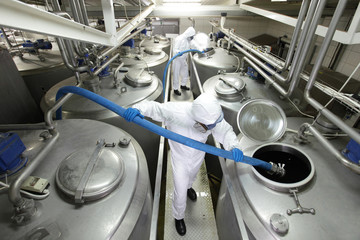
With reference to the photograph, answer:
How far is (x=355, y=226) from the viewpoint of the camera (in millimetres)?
925

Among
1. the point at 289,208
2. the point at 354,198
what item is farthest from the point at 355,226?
the point at 289,208

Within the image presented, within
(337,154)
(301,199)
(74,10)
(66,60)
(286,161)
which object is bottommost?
(286,161)

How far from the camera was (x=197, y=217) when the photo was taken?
2.09 metres

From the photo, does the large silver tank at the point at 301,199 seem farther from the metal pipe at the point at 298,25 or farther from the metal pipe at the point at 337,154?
the metal pipe at the point at 298,25

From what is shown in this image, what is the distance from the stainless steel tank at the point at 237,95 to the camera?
1929 millimetres

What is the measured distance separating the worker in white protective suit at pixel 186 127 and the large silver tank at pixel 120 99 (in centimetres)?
40

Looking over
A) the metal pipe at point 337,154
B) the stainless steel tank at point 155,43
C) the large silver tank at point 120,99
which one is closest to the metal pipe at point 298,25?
the metal pipe at point 337,154

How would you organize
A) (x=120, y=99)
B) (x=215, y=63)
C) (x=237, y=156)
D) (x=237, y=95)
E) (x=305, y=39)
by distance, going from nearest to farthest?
(x=237, y=156)
(x=305, y=39)
(x=120, y=99)
(x=237, y=95)
(x=215, y=63)

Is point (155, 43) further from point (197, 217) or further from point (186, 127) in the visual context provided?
point (197, 217)

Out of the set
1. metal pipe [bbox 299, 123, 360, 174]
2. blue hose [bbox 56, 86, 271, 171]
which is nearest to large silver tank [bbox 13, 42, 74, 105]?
blue hose [bbox 56, 86, 271, 171]

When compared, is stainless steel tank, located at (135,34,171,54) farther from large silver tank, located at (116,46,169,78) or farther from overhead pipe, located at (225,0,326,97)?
overhead pipe, located at (225,0,326,97)

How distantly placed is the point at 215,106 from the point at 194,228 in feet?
4.76

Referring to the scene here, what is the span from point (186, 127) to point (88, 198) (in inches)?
37.8

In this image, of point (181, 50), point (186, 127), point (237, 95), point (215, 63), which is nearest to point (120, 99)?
point (186, 127)
